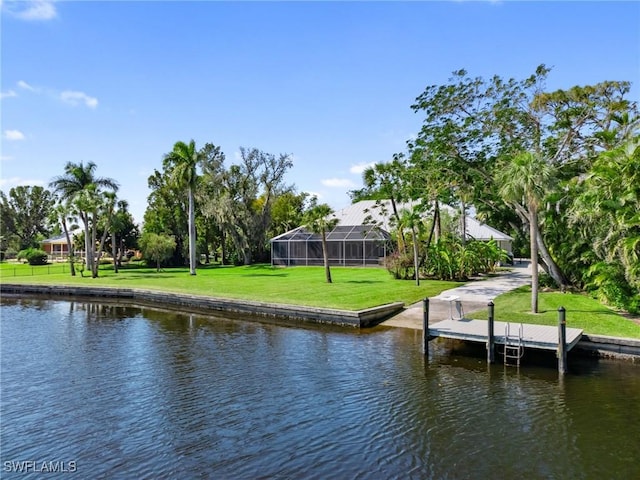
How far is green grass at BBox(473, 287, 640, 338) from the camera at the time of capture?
12.9 meters

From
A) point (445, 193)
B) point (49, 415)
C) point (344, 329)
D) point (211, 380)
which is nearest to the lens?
point (49, 415)

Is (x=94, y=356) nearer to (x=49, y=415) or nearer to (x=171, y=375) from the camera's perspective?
(x=171, y=375)

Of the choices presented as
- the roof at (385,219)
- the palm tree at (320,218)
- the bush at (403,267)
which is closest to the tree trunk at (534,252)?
the bush at (403,267)

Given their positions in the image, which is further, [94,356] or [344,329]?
[344,329]

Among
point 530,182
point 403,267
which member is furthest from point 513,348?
point 403,267

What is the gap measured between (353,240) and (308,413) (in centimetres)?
2835

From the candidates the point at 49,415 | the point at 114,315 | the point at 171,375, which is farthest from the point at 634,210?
the point at 114,315

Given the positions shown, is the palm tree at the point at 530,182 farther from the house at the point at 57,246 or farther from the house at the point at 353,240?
the house at the point at 57,246

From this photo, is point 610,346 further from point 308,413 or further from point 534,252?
point 308,413

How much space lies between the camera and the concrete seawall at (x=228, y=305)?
16.8m

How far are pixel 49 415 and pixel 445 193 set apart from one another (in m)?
20.0

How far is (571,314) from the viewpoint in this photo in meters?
14.9

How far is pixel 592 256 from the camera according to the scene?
18.5 metres

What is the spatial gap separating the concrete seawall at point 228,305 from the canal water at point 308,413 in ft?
7.75
